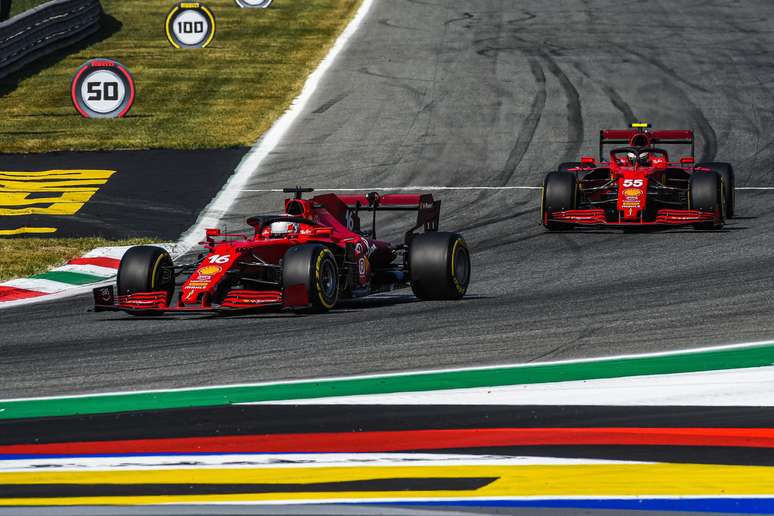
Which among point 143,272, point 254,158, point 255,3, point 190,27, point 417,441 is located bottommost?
point 417,441

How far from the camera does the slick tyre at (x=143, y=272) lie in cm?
1320

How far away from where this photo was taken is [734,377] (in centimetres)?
920

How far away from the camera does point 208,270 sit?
12906 mm

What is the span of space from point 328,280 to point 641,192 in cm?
724

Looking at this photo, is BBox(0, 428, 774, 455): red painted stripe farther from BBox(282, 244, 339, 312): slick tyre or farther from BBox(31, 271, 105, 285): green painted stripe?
BBox(31, 271, 105, 285): green painted stripe

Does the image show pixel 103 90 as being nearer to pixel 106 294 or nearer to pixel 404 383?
pixel 106 294

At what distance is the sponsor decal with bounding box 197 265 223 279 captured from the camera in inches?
507

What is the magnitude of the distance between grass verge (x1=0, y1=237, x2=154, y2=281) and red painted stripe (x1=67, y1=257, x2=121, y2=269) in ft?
0.48

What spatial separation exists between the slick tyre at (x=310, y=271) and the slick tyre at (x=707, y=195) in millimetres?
7374

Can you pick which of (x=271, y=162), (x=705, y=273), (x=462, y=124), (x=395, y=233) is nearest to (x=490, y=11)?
(x=462, y=124)

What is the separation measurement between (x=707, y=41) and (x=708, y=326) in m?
26.4

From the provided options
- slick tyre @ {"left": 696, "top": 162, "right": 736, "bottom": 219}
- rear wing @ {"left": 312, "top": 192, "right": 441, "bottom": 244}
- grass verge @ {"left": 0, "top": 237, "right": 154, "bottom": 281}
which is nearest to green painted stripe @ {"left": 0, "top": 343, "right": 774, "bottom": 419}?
rear wing @ {"left": 312, "top": 192, "right": 441, "bottom": 244}

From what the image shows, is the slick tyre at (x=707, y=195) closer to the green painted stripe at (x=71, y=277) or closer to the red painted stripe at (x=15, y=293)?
the green painted stripe at (x=71, y=277)

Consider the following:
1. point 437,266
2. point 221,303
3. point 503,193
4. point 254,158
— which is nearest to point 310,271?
point 221,303
